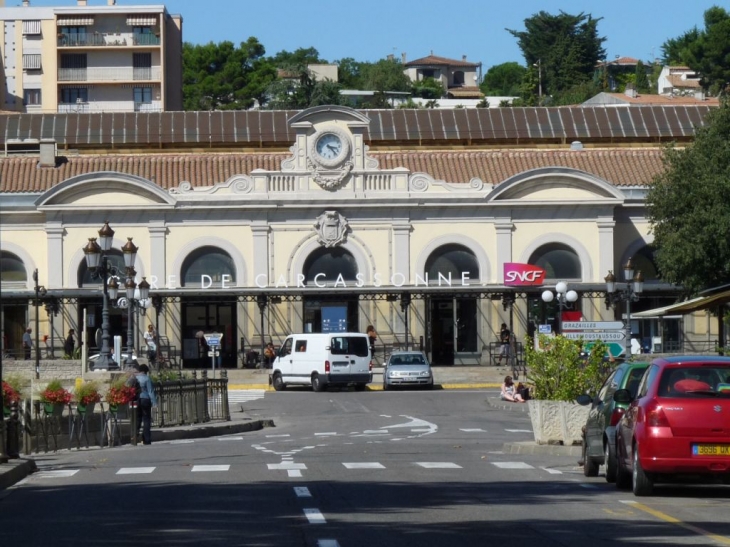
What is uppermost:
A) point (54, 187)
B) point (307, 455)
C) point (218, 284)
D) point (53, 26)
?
point (53, 26)

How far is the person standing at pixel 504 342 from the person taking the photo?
206ft

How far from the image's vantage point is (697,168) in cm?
5641

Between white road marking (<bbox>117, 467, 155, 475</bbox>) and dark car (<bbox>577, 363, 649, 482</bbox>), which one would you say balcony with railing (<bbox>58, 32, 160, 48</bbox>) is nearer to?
white road marking (<bbox>117, 467, 155, 475</bbox>)

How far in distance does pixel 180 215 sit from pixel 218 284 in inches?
130

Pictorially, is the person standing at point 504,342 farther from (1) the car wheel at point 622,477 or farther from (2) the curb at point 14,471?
(1) the car wheel at point 622,477

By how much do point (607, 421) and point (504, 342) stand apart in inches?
1728

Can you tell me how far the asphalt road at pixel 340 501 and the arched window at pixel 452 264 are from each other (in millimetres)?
37273

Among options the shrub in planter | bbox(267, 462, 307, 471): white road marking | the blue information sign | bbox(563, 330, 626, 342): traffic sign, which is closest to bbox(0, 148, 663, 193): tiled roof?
the blue information sign

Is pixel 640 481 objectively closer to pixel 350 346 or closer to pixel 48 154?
pixel 350 346

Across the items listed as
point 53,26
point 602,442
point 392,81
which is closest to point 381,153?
point 53,26

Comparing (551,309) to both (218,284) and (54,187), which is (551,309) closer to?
(218,284)

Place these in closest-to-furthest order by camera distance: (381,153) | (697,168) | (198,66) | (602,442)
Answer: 1. (602,442)
2. (697,168)
3. (381,153)
4. (198,66)

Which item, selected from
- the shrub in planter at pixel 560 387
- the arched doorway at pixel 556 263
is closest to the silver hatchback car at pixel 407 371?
the arched doorway at pixel 556 263

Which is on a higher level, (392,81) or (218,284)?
(392,81)
